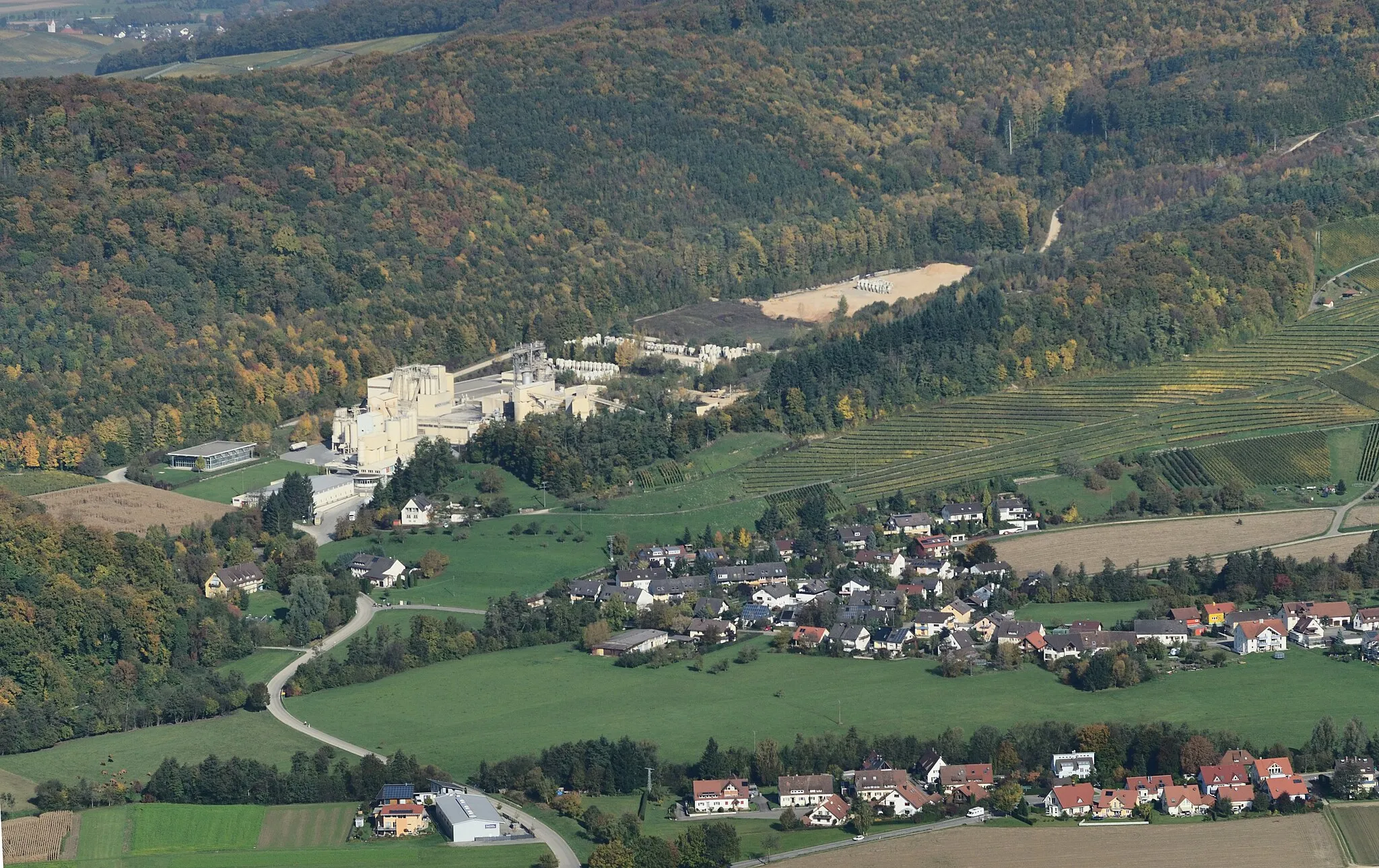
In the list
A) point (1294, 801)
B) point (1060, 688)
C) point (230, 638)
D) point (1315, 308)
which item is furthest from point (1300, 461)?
point (230, 638)

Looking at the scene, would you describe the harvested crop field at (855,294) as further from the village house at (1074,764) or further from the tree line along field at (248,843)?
the tree line along field at (248,843)

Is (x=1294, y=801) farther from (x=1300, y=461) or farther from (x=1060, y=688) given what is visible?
A: (x=1300, y=461)

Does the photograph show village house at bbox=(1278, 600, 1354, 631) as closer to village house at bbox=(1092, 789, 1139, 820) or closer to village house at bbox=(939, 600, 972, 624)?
village house at bbox=(939, 600, 972, 624)

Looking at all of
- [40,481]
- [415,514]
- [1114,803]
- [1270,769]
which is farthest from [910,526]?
[40,481]

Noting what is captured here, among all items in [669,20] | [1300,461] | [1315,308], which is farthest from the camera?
[669,20]

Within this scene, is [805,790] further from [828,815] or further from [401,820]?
[401,820]

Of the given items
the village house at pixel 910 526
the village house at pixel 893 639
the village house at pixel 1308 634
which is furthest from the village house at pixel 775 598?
the village house at pixel 1308 634

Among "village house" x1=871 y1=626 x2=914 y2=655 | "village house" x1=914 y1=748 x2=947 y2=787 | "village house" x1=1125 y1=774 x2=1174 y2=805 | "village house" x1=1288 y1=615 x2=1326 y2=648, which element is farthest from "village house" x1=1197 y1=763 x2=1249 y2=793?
"village house" x1=871 y1=626 x2=914 y2=655
